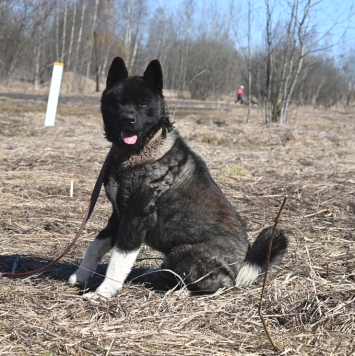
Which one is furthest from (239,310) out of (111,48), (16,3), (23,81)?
(111,48)

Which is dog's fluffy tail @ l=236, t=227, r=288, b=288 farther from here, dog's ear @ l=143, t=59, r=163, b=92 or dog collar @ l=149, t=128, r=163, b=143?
dog's ear @ l=143, t=59, r=163, b=92

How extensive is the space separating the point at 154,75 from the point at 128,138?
0.59 metres

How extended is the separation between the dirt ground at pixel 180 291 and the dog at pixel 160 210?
188 mm

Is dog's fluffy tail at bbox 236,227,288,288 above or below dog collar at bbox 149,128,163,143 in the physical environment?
below

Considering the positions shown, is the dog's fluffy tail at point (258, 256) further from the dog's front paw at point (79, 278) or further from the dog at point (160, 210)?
the dog's front paw at point (79, 278)

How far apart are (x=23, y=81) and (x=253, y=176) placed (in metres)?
40.6

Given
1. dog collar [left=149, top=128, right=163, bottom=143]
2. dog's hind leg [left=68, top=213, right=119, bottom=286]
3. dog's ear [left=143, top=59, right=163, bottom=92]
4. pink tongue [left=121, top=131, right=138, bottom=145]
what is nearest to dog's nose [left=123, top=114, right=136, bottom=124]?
pink tongue [left=121, top=131, right=138, bottom=145]

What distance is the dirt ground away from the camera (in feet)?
11.0

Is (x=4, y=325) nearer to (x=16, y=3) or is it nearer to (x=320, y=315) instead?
(x=320, y=315)

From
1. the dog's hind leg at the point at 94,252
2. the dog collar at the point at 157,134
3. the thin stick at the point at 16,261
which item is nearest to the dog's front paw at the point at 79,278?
the dog's hind leg at the point at 94,252

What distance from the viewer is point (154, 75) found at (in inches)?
177

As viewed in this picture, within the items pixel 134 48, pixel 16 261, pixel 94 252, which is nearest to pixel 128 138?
pixel 94 252

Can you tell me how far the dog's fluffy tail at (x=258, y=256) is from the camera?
4.18 m

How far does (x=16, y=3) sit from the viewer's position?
132ft
